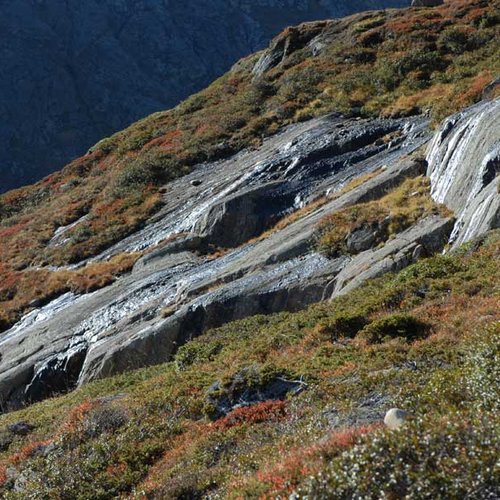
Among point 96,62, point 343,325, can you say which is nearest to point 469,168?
point 343,325

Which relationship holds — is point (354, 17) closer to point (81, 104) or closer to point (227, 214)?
point (227, 214)

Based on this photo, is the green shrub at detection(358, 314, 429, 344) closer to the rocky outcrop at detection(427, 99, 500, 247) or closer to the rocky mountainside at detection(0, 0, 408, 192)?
the rocky outcrop at detection(427, 99, 500, 247)

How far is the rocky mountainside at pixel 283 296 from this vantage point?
923cm

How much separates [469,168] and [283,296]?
24.0 ft

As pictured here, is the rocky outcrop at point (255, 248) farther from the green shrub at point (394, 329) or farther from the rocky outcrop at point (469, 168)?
the green shrub at point (394, 329)

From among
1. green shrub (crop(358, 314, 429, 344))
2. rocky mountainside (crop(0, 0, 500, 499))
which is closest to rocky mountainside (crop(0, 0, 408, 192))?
rocky mountainside (crop(0, 0, 500, 499))

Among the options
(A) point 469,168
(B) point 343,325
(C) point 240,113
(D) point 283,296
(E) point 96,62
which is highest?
(E) point 96,62

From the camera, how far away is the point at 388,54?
4706 cm

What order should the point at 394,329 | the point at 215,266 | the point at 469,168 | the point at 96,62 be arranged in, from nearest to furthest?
the point at 394,329 < the point at 469,168 < the point at 215,266 < the point at 96,62

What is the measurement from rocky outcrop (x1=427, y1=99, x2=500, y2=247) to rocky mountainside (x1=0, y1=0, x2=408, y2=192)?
383ft

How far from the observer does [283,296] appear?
21.2 meters

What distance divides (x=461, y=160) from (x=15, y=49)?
464ft

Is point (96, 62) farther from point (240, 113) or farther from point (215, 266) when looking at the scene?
point (215, 266)

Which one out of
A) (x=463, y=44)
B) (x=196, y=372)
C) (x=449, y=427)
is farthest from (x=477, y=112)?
(x=463, y=44)
